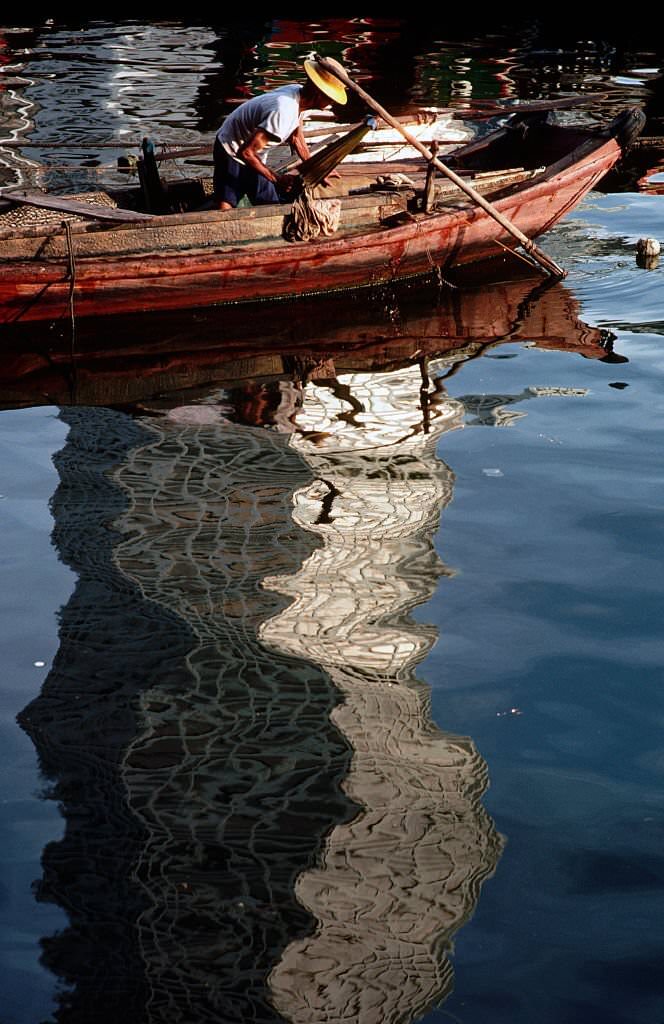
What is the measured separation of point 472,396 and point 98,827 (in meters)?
4.28

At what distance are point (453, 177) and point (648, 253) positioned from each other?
2115 mm

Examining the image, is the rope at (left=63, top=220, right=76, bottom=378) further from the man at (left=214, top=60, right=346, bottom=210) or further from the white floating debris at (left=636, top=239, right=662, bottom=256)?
the white floating debris at (left=636, top=239, right=662, bottom=256)

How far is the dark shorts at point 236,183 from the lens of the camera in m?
8.27

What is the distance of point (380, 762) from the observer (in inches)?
148

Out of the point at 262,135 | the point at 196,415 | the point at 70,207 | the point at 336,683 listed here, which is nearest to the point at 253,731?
the point at 336,683

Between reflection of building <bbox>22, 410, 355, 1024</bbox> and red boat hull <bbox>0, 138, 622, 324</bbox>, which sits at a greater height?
red boat hull <bbox>0, 138, 622, 324</bbox>

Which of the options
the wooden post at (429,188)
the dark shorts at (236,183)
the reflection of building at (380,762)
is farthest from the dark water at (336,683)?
the wooden post at (429,188)

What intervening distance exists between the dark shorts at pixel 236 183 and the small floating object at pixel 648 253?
10.6 feet

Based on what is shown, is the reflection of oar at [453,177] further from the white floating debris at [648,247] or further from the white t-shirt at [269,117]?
the white floating debris at [648,247]

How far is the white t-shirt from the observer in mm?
7734

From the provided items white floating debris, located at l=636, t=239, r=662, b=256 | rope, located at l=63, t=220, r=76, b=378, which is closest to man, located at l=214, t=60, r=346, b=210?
rope, located at l=63, t=220, r=76, b=378

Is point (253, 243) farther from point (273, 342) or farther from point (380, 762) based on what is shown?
point (380, 762)

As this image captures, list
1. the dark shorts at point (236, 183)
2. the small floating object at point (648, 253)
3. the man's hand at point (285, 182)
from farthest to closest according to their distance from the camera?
1. the small floating object at point (648, 253)
2. the man's hand at point (285, 182)
3. the dark shorts at point (236, 183)

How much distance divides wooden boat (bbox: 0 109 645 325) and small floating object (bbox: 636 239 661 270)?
74 cm
